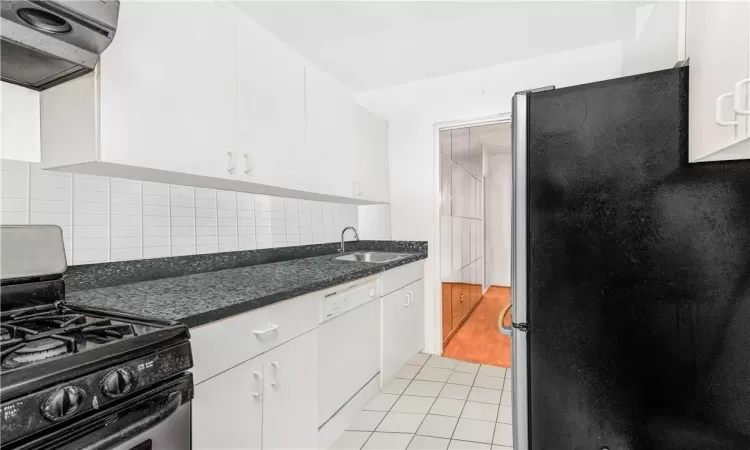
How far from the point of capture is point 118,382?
0.75m

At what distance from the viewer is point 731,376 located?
2.99 feet

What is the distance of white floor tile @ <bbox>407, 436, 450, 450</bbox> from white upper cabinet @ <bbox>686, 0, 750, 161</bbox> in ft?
5.32

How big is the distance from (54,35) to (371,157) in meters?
2.12

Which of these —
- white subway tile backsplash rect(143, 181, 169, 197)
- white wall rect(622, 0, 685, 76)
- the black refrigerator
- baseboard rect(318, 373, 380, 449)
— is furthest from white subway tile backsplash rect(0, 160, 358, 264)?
white wall rect(622, 0, 685, 76)

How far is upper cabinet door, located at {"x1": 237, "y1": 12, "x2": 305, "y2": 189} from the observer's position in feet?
5.61

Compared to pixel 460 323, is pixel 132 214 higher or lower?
higher

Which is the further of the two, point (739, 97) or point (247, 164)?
point (247, 164)

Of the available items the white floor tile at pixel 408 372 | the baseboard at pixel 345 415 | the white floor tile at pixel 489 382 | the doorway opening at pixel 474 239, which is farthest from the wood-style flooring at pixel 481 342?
the baseboard at pixel 345 415

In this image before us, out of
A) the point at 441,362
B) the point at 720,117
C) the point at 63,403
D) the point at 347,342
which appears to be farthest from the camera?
the point at 441,362

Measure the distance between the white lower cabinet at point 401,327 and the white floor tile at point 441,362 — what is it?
136 millimetres

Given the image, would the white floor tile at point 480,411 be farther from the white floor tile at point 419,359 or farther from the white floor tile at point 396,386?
the white floor tile at point 419,359

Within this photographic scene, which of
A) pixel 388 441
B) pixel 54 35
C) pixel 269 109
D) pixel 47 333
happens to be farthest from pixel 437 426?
pixel 54 35

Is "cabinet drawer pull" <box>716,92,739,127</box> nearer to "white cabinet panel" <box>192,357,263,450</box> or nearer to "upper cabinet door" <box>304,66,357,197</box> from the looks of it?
"white cabinet panel" <box>192,357,263,450</box>

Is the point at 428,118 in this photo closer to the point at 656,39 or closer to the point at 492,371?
the point at 656,39
